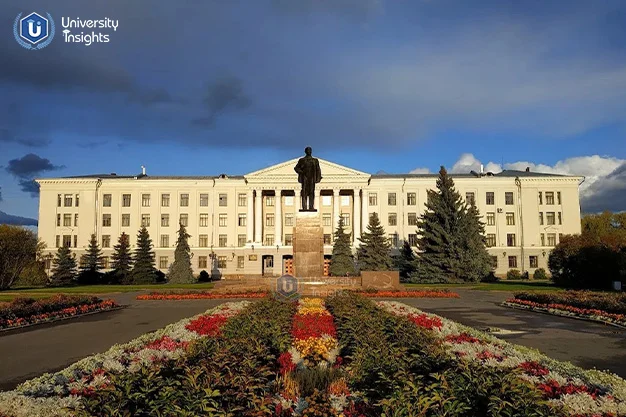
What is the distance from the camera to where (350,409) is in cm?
468

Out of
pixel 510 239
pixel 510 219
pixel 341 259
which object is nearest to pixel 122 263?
pixel 341 259

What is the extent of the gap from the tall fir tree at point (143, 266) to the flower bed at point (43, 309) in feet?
108

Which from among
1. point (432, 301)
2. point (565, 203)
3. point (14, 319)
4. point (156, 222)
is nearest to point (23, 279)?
point (156, 222)

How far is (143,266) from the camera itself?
1925 inches

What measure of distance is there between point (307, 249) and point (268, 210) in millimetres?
43602

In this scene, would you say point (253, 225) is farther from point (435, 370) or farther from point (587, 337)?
point (435, 370)

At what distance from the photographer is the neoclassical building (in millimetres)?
59062

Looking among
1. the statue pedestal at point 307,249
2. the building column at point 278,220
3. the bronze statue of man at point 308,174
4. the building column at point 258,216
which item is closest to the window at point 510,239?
the building column at point 278,220

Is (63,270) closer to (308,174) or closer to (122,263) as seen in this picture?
(122,263)

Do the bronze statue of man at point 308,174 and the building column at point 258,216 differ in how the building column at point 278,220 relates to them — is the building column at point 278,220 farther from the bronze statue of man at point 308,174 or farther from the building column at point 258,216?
the bronze statue of man at point 308,174

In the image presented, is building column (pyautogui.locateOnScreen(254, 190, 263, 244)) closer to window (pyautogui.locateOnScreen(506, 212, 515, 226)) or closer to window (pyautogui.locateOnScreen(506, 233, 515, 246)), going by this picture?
window (pyautogui.locateOnScreen(506, 233, 515, 246))

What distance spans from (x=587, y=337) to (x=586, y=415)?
6.93 m

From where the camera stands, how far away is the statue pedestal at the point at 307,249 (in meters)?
19.5

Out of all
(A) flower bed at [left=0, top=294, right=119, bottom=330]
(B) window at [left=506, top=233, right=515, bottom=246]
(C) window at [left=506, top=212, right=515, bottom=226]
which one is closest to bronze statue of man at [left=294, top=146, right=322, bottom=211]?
(A) flower bed at [left=0, top=294, right=119, bottom=330]
